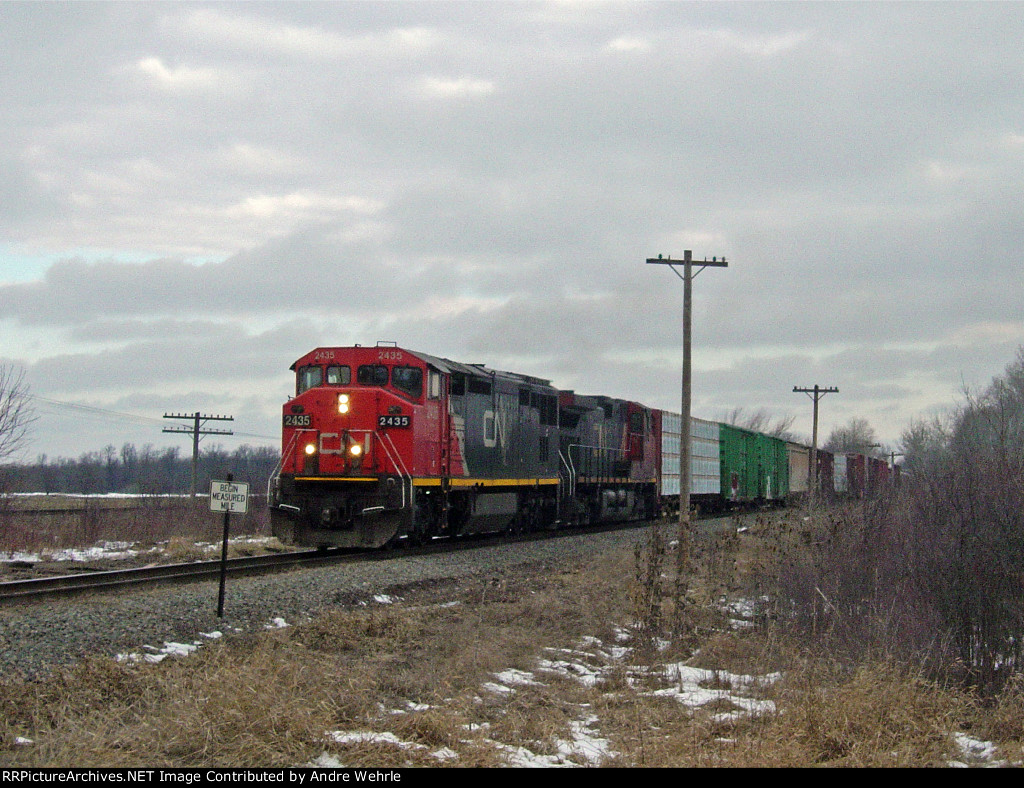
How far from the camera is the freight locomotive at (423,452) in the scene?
18578 millimetres

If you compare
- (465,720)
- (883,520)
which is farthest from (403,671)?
(883,520)

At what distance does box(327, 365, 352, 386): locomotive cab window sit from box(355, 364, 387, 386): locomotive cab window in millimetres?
178

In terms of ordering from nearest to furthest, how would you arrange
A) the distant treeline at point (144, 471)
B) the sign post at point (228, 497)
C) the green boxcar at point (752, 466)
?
1. the sign post at point (228, 497)
2. the green boxcar at point (752, 466)
3. the distant treeline at point (144, 471)

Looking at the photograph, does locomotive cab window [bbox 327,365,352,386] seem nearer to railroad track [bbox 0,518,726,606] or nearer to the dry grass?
railroad track [bbox 0,518,726,606]

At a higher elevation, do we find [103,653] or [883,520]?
[883,520]

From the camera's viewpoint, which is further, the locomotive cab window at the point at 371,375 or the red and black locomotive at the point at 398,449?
the locomotive cab window at the point at 371,375

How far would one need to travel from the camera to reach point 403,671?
8.99 meters

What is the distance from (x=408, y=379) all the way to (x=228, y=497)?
7308 mm

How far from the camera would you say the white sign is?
488 inches

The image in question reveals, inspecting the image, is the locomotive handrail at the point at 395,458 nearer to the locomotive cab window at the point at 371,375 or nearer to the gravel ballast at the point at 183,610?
the locomotive cab window at the point at 371,375

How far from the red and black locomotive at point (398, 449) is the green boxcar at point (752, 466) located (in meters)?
17.2

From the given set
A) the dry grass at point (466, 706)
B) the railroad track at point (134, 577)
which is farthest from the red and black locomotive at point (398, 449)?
the dry grass at point (466, 706)
